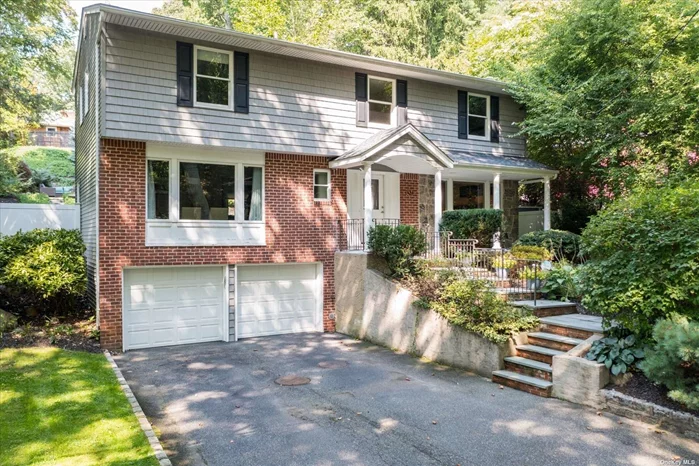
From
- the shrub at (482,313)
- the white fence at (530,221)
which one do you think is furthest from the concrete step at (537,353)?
the white fence at (530,221)

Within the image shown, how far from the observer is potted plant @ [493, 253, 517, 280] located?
10.3 meters

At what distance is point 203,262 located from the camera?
10.8 m

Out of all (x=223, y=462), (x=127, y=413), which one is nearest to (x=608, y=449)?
(x=223, y=462)

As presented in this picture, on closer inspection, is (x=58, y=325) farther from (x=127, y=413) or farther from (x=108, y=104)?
(x=127, y=413)

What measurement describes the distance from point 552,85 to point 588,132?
1.73m

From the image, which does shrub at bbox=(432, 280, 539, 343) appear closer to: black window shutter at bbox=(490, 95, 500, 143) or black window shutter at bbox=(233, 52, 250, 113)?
black window shutter at bbox=(233, 52, 250, 113)

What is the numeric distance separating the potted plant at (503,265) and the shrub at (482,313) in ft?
5.76

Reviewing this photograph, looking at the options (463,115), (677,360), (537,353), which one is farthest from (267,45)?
(677,360)

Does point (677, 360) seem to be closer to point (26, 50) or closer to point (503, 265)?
point (503, 265)

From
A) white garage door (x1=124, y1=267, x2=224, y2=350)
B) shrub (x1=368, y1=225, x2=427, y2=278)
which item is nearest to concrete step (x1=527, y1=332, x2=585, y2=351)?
shrub (x1=368, y1=225, x2=427, y2=278)

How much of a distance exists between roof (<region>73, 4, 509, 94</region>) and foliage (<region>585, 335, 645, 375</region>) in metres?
8.39

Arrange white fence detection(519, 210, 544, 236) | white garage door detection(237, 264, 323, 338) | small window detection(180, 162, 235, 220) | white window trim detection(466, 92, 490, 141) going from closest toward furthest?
1. small window detection(180, 162, 235, 220)
2. white garage door detection(237, 264, 323, 338)
3. white window trim detection(466, 92, 490, 141)
4. white fence detection(519, 210, 544, 236)

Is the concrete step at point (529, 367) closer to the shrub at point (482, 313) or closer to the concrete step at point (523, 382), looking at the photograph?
the concrete step at point (523, 382)

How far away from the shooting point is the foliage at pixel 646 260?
560 centimetres
